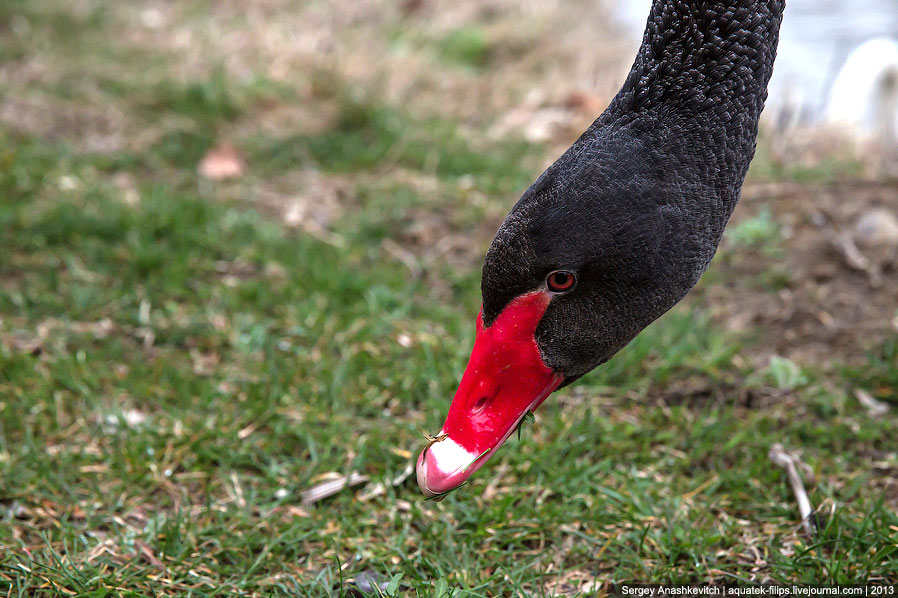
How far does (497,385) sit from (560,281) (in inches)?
15.0

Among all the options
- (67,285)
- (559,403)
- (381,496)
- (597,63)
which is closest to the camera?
(381,496)

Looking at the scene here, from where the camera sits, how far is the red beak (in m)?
2.50

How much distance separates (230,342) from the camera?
3951 millimetres

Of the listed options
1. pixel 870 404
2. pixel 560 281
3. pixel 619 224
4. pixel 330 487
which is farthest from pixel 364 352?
pixel 870 404

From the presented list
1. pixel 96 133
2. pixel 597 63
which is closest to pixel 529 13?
pixel 597 63

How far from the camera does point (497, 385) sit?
8.37 ft

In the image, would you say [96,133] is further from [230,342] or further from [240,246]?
[230,342]

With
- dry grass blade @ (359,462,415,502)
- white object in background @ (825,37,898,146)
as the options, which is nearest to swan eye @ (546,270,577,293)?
dry grass blade @ (359,462,415,502)

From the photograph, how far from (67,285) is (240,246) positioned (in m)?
0.96

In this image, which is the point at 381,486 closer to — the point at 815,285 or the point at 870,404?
the point at 870,404

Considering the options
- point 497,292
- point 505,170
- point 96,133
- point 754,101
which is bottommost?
point 96,133

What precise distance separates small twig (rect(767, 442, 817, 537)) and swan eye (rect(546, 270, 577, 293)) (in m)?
1.24

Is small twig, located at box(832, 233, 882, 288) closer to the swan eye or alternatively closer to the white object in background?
the white object in background

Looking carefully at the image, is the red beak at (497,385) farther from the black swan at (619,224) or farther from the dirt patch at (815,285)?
the dirt patch at (815,285)
